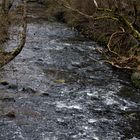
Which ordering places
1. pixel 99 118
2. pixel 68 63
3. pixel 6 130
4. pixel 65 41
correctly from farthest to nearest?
pixel 65 41 < pixel 68 63 < pixel 99 118 < pixel 6 130

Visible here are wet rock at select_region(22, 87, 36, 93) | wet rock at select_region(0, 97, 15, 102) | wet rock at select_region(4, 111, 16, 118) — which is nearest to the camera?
wet rock at select_region(4, 111, 16, 118)

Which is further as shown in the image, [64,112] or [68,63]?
[68,63]

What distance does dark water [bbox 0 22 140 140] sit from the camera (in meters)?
14.0

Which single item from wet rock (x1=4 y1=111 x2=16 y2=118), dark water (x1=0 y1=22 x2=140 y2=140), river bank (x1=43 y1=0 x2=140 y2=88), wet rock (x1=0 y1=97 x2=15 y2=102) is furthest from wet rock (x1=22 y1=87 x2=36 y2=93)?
river bank (x1=43 y1=0 x2=140 y2=88)

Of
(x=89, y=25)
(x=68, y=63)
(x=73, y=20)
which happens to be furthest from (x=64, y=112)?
(x=73, y=20)

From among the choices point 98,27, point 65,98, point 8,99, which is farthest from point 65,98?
point 98,27

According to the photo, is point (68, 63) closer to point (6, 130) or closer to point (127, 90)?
point (127, 90)

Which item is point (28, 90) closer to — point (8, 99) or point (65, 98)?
point (8, 99)

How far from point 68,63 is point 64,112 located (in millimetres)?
7407

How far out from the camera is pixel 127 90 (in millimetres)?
18688

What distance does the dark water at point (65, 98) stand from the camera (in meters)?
14.0

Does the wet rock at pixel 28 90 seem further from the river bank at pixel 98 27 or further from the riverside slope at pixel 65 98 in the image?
the river bank at pixel 98 27

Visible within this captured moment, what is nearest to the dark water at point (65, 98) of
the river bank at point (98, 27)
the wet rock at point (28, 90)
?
the wet rock at point (28, 90)

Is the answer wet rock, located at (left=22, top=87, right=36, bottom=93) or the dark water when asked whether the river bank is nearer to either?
the dark water
